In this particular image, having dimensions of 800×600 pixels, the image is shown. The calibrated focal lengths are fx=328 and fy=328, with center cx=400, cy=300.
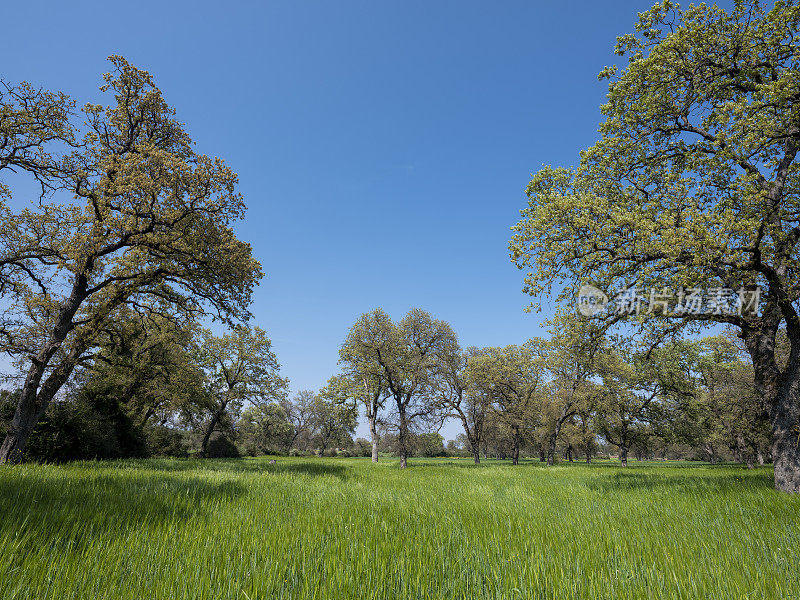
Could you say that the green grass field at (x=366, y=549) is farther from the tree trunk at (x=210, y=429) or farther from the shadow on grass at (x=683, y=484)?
the tree trunk at (x=210, y=429)

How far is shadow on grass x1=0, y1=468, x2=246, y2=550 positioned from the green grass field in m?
0.03

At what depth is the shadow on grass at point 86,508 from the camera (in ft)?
11.9

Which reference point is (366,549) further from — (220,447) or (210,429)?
(220,447)

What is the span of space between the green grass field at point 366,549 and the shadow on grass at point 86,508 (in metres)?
0.03

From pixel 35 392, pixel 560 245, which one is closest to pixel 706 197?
pixel 560 245

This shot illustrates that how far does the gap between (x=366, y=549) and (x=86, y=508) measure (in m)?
4.30

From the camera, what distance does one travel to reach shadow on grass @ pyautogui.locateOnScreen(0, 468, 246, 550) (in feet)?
11.9

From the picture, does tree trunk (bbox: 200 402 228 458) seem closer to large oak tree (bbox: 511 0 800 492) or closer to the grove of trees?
the grove of trees

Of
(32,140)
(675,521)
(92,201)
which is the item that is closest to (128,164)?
(92,201)

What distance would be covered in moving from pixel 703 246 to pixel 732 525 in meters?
6.49

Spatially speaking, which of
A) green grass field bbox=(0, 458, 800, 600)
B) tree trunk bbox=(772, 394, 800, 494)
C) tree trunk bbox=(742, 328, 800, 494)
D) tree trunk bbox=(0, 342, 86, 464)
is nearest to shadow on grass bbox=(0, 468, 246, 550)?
green grass field bbox=(0, 458, 800, 600)

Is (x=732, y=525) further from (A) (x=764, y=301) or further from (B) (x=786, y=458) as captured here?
(A) (x=764, y=301)

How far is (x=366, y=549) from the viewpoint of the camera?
354 cm

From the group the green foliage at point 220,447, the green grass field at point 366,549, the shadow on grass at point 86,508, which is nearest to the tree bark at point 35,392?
the shadow on grass at point 86,508
